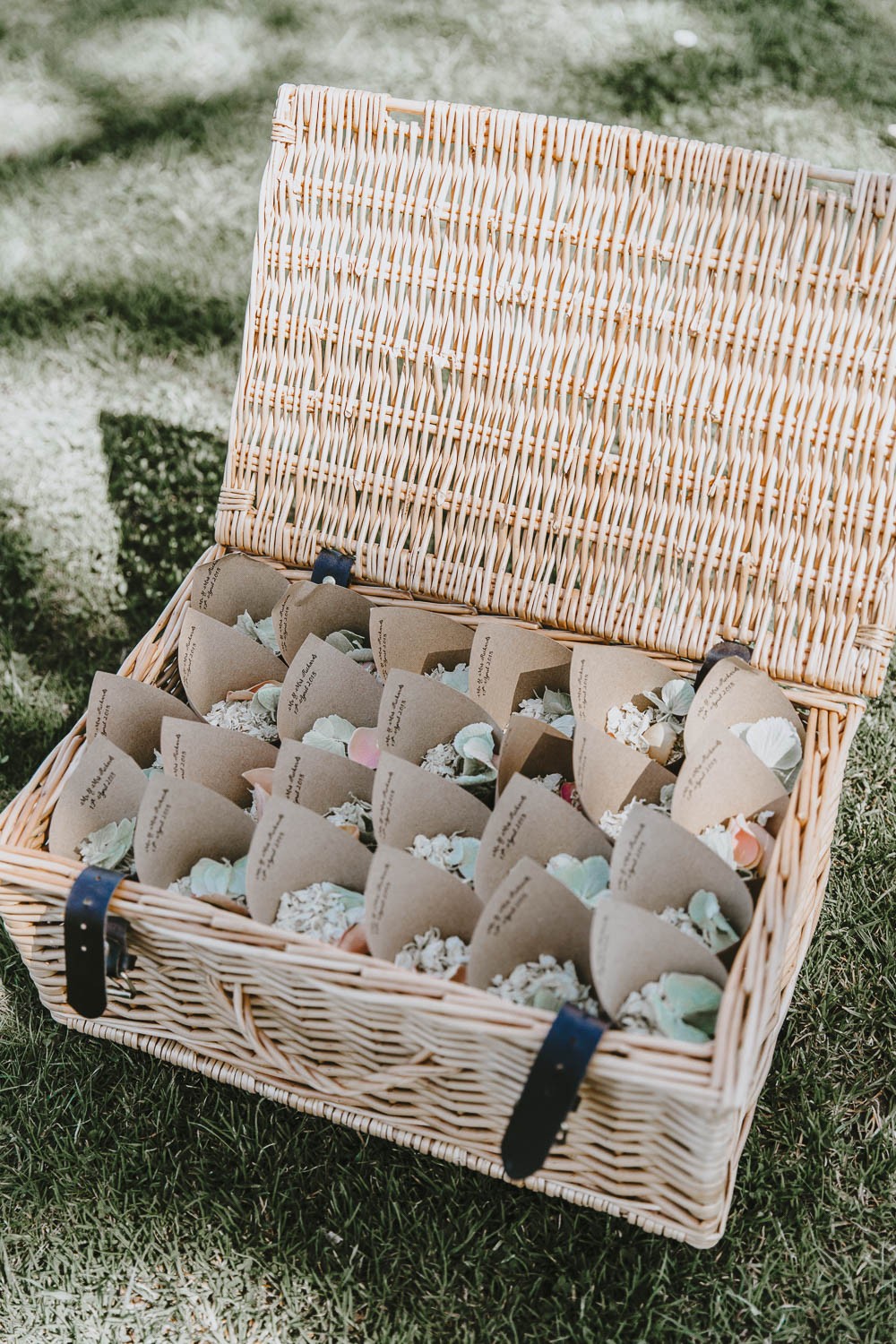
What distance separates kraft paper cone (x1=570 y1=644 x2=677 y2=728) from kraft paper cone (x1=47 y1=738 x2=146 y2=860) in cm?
45

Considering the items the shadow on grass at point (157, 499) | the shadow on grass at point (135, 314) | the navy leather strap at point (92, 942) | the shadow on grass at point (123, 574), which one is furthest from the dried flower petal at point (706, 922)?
the shadow on grass at point (135, 314)

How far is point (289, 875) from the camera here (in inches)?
39.4

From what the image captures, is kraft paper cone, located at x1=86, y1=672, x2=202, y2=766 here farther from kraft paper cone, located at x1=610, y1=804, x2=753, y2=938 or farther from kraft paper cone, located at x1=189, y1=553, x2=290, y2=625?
kraft paper cone, located at x1=610, y1=804, x2=753, y2=938

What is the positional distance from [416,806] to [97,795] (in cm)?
32

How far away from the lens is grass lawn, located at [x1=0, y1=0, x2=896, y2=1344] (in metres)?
1.06

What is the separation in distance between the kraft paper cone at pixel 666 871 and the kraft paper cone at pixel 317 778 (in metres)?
0.26

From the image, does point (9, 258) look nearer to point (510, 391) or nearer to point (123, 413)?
point (123, 413)

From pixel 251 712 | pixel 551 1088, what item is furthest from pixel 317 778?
pixel 551 1088

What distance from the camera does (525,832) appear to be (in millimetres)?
1011

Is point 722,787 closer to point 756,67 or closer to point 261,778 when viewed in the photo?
point 261,778

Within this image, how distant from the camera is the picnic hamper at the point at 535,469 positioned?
0.97 m

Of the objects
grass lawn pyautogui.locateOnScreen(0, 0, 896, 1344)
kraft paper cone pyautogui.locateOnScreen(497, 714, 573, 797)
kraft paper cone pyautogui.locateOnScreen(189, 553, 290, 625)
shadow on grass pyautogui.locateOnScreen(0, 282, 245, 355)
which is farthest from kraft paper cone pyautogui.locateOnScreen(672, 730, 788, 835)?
shadow on grass pyautogui.locateOnScreen(0, 282, 245, 355)

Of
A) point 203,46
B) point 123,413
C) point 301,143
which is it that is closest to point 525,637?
point 301,143

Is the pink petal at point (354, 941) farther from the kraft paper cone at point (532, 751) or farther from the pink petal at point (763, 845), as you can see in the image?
the pink petal at point (763, 845)
